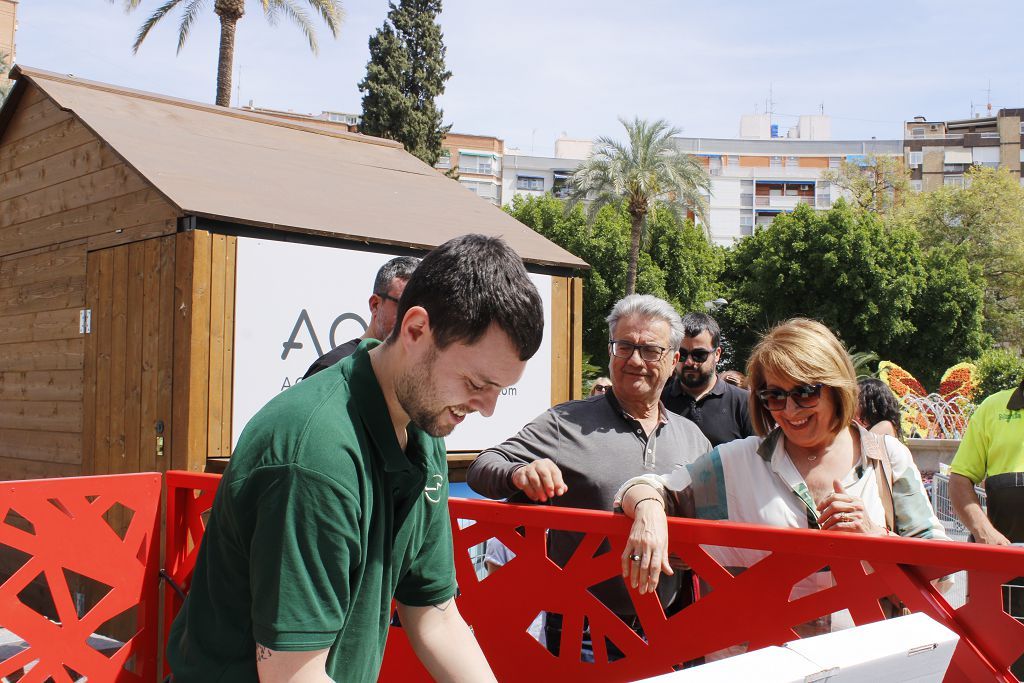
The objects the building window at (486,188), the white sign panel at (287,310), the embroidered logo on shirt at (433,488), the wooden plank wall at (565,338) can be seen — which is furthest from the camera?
the building window at (486,188)

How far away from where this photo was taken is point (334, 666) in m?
1.61

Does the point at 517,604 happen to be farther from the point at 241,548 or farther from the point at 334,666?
the point at 241,548

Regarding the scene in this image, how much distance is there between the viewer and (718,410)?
4707 millimetres

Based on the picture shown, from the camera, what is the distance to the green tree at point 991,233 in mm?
40156

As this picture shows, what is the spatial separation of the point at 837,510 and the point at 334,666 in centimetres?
138

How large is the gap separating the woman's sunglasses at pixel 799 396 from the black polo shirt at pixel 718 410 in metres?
1.93

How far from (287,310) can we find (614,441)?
395cm

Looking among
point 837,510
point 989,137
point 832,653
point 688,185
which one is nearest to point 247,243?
point 837,510

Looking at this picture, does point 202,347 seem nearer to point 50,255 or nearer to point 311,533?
point 50,255

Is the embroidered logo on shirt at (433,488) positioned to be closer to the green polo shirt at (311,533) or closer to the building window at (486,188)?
the green polo shirt at (311,533)

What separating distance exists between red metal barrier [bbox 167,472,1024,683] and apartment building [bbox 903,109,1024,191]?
259 ft

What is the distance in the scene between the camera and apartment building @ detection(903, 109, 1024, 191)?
75062mm

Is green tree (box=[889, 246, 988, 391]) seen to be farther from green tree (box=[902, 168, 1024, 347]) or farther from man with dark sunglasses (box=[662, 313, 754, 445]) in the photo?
man with dark sunglasses (box=[662, 313, 754, 445])

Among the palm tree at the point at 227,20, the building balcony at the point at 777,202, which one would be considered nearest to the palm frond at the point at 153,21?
the palm tree at the point at 227,20
